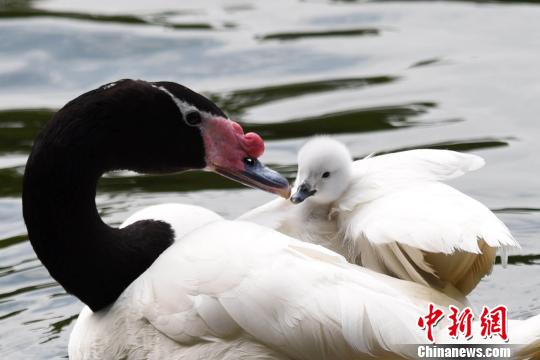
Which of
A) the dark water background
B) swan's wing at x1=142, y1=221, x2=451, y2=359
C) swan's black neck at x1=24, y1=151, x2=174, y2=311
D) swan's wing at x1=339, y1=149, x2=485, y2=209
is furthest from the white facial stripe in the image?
the dark water background

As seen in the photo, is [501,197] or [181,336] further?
[501,197]

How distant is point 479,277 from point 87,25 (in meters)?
6.93

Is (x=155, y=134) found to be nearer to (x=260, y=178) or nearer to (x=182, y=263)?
(x=260, y=178)

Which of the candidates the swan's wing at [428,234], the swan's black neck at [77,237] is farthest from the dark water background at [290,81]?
the swan's wing at [428,234]

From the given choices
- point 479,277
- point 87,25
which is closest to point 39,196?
point 479,277

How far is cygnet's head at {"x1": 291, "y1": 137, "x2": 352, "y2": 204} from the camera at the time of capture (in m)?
5.76

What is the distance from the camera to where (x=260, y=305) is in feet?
16.4

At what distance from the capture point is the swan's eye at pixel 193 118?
578cm

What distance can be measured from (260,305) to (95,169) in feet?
3.80

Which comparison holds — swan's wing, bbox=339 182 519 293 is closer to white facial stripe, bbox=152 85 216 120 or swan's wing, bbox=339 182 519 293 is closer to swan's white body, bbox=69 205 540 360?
swan's white body, bbox=69 205 540 360

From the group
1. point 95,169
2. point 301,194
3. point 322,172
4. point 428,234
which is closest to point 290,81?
point 322,172

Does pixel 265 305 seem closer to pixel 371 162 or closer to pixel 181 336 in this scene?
pixel 181 336

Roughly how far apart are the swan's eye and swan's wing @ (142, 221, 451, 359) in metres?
0.53

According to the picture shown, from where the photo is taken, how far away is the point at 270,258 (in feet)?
16.9
